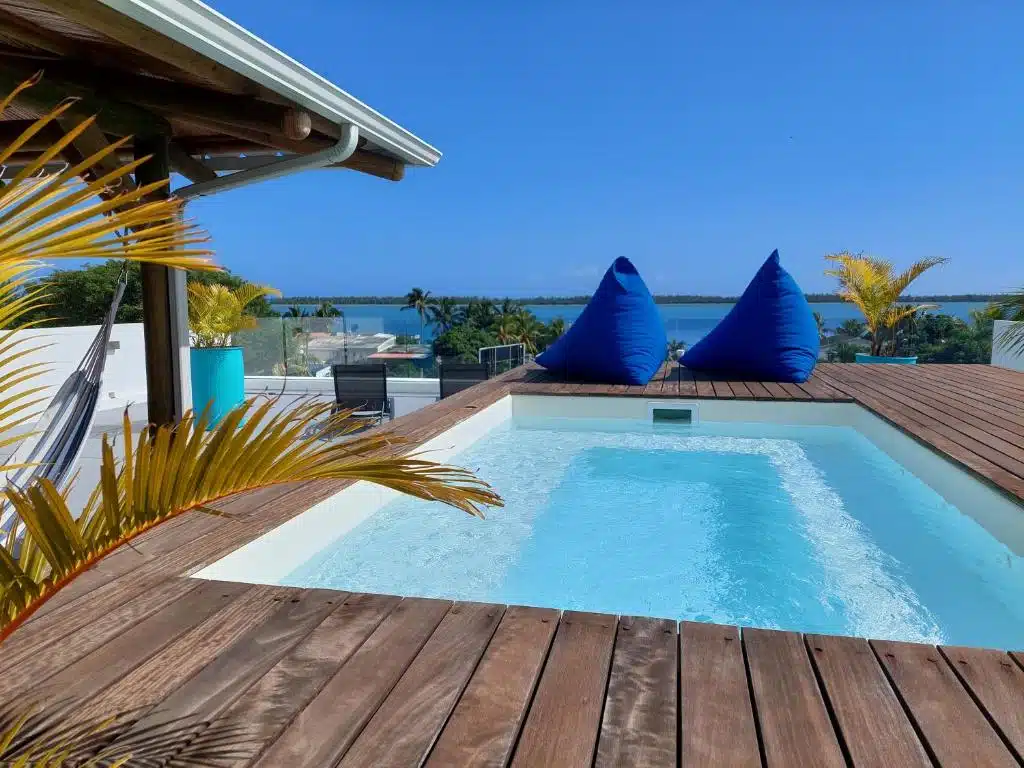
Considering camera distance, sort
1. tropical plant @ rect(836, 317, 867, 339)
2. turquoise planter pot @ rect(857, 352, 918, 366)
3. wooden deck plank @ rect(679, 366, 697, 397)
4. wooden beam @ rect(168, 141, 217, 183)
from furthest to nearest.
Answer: tropical plant @ rect(836, 317, 867, 339)
turquoise planter pot @ rect(857, 352, 918, 366)
wooden deck plank @ rect(679, 366, 697, 397)
wooden beam @ rect(168, 141, 217, 183)

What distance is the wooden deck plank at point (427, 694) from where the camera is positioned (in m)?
1.39

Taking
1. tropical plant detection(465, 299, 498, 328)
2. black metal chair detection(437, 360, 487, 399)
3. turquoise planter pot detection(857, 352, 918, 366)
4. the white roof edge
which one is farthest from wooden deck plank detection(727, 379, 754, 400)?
tropical plant detection(465, 299, 498, 328)

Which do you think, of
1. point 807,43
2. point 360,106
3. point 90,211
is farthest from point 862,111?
point 90,211

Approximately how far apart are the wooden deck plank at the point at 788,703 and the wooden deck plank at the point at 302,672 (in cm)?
96

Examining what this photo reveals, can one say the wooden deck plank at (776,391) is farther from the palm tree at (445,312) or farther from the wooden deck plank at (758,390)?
the palm tree at (445,312)

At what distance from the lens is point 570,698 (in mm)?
1580

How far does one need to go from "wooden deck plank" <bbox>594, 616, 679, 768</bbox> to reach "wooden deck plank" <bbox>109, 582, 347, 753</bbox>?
800mm

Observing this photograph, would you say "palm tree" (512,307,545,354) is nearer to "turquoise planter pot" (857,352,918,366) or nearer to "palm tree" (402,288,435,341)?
"palm tree" (402,288,435,341)

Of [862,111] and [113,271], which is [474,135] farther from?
[113,271]

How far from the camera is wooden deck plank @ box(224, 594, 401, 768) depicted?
1472 mm

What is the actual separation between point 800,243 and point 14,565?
48.5 m

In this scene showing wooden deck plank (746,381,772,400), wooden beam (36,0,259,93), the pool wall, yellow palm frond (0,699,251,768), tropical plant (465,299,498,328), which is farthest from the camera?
tropical plant (465,299,498,328)

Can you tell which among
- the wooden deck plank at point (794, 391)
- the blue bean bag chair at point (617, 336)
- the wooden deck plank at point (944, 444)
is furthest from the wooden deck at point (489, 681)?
the blue bean bag chair at point (617, 336)

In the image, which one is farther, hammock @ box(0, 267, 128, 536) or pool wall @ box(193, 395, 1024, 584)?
pool wall @ box(193, 395, 1024, 584)
